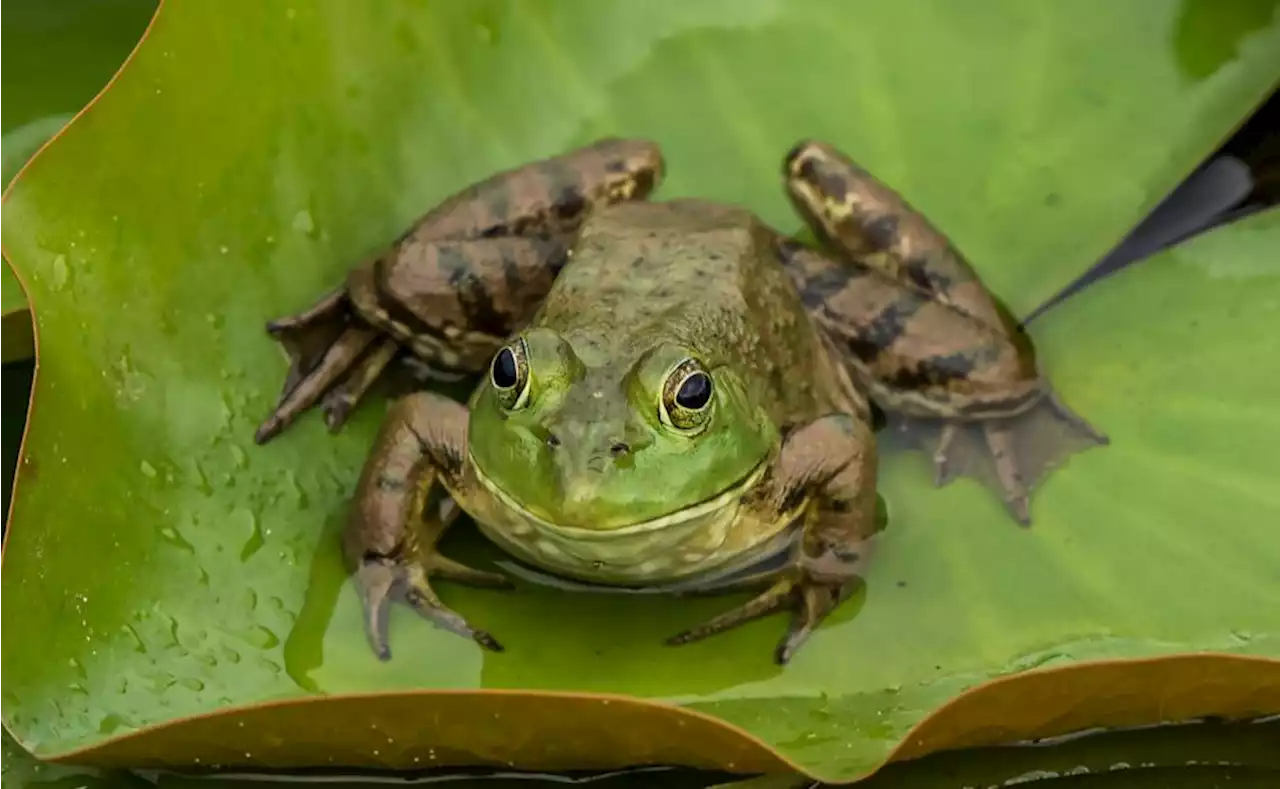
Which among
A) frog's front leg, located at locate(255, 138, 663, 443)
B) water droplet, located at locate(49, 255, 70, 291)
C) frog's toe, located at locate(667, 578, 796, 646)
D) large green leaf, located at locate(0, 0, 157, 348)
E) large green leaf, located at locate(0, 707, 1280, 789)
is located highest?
large green leaf, located at locate(0, 0, 157, 348)

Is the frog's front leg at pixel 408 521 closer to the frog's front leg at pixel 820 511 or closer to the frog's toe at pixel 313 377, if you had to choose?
the frog's toe at pixel 313 377

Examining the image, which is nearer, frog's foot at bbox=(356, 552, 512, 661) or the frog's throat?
the frog's throat

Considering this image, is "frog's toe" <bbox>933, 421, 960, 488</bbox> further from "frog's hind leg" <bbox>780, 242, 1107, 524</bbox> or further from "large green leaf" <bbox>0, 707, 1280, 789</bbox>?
"large green leaf" <bbox>0, 707, 1280, 789</bbox>

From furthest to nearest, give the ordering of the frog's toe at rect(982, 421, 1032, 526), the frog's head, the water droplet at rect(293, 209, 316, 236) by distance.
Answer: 1. the water droplet at rect(293, 209, 316, 236)
2. the frog's toe at rect(982, 421, 1032, 526)
3. the frog's head

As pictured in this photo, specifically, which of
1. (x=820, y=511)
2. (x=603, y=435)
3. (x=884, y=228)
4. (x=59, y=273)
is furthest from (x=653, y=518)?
(x=59, y=273)

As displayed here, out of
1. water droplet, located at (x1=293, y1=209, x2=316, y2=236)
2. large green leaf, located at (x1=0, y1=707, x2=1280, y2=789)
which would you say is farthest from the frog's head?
water droplet, located at (x1=293, y1=209, x2=316, y2=236)

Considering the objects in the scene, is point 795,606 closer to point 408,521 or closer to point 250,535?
point 408,521

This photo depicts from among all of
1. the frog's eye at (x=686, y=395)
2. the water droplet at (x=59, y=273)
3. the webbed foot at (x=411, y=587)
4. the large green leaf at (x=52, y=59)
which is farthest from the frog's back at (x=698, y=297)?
the large green leaf at (x=52, y=59)
